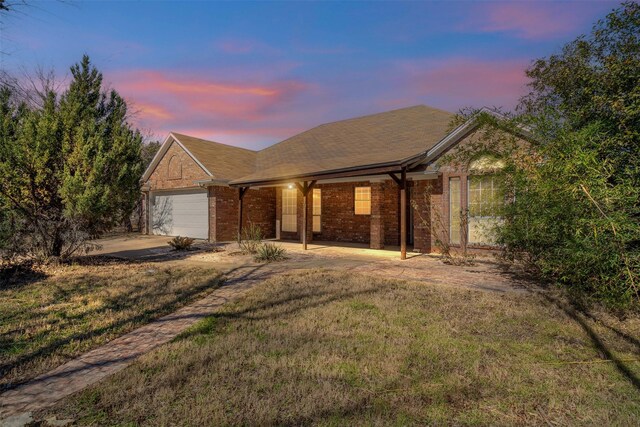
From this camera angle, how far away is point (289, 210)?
17.1 meters

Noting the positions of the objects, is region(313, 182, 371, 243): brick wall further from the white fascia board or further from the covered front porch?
the white fascia board

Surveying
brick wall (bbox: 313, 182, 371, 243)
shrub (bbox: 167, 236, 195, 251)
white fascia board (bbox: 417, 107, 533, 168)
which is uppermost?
white fascia board (bbox: 417, 107, 533, 168)

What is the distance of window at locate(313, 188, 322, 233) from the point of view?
1581 cm

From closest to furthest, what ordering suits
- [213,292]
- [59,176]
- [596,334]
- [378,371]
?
[378,371] → [596,334] → [213,292] → [59,176]

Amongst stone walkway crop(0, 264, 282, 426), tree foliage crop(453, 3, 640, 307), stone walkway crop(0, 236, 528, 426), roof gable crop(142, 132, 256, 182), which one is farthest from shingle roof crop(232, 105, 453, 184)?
stone walkway crop(0, 264, 282, 426)

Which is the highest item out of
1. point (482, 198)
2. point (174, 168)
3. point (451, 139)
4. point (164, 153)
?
point (164, 153)

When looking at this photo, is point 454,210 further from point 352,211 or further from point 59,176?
point 59,176

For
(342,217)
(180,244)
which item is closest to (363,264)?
(342,217)

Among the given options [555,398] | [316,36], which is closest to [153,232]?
[316,36]

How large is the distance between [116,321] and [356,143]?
12068 millimetres

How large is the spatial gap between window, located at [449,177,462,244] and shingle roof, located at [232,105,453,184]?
5.23 feet

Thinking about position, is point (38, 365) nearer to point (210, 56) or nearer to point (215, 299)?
point (215, 299)

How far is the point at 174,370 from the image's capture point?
3.39 meters

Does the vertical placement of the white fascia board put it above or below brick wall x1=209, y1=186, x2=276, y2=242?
above
